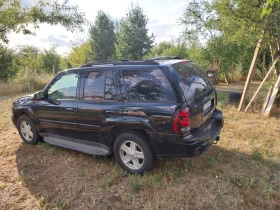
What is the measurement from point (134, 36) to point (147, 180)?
18098mm

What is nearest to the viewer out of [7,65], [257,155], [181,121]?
[181,121]

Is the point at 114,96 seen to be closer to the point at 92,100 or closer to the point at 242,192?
the point at 92,100

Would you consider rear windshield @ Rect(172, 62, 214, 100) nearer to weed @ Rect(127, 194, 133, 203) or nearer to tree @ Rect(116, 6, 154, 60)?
weed @ Rect(127, 194, 133, 203)

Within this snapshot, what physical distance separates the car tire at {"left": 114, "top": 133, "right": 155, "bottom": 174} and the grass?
141 millimetres

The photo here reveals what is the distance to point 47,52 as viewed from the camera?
2412 centimetres

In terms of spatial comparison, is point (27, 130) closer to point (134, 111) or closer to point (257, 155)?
point (134, 111)

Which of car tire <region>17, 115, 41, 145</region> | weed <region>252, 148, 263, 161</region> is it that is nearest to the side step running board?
car tire <region>17, 115, 41, 145</region>

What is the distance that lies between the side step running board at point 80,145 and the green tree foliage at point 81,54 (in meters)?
23.3

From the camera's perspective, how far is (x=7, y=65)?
17594 millimetres

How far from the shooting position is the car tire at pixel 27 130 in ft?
14.7

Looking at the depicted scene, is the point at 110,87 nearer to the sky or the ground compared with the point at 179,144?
nearer to the sky

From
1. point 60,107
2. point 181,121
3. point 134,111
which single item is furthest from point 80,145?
point 181,121

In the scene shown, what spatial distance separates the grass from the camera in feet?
8.86

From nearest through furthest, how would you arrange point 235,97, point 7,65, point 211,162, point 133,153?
point 133,153
point 211,162
point 235,97
point 7,65
